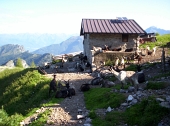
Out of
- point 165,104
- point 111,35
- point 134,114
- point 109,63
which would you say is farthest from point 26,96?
point 165,104

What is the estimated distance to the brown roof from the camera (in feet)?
103

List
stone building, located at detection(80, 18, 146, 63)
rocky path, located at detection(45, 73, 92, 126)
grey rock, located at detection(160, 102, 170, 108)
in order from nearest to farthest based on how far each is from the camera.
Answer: grey rock, located at detection(160, 102, 170, 108), rocky path, located at detection(45, 73, 92, 126), stone building, located at detection(80, 18, 146, 63)

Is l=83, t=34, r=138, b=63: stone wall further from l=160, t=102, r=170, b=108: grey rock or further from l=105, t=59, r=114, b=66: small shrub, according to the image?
l=160, t=102, r=170, b=108: grey rock

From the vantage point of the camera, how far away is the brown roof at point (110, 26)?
31.3 metres

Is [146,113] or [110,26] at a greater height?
[110,26]

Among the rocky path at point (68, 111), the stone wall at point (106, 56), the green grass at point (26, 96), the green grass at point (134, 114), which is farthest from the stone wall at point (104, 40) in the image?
the green grass at point (134, 114)

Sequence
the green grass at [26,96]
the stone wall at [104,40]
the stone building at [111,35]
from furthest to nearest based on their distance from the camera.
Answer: the stone wall at [104,40]
the stone building at [111,35]
the green grass at [26,96]

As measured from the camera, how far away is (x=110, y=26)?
32906 mm

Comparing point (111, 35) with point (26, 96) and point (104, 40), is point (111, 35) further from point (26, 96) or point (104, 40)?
point (26, 96)

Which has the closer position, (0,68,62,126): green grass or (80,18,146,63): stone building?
(0,68,62,126): green grass

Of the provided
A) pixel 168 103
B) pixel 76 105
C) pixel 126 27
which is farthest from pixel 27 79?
pixel 168 103

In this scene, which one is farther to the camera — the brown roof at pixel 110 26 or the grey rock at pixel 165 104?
the brown roof at pixel 110 26

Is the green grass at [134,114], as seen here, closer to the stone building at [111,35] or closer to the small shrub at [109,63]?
the small shrub at [109,63]

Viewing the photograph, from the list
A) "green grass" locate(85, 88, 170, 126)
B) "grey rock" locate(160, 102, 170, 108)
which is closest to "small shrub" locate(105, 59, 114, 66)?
"green grass" locate(85, 88, 170, 126)
